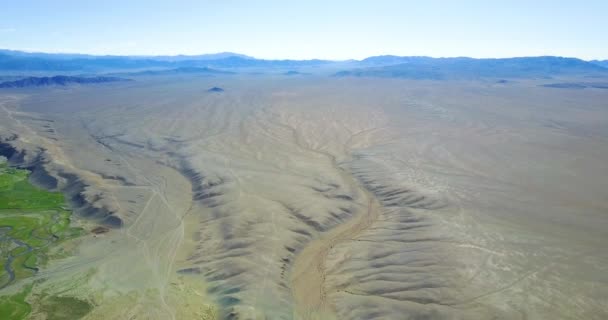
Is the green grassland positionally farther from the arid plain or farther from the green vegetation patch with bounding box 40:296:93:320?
the arid plain

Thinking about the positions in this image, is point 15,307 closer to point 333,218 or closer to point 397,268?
point 333,218


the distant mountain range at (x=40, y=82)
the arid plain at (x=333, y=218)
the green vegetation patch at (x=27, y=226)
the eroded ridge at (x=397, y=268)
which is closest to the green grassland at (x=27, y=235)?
the green vegetation patch at (x=27, y=226)

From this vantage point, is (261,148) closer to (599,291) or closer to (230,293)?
(230,293)

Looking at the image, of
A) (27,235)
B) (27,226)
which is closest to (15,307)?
(27,235)

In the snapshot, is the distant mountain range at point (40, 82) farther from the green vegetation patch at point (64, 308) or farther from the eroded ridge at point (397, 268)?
the eroded ridge at point (397, 268)

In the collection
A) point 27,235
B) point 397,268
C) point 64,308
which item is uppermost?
point 397,268

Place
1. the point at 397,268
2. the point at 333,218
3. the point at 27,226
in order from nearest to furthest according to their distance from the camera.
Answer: the point at 397,268 < the point at 333,218 < the point at 27,226
